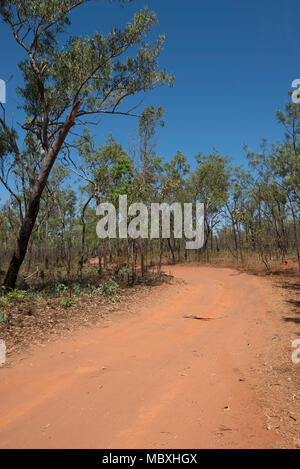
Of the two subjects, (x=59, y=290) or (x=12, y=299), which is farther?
(x=59, y=290)

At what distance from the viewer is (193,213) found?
2878 cm

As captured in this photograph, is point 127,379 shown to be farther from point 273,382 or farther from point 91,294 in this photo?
point 91,294

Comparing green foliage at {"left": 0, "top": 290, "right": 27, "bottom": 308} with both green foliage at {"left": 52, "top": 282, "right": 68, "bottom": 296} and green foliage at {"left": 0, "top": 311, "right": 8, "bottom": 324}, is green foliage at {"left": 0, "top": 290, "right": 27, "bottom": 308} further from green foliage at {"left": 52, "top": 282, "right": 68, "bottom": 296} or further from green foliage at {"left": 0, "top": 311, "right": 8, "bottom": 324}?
green foliage at {"left": 0, "top": 311, "right": 8, "bottom": 324}

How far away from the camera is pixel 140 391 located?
353 cm

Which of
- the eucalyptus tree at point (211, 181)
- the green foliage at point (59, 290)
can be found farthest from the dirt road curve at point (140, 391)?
the eucalyptus tree at point (211, 181)

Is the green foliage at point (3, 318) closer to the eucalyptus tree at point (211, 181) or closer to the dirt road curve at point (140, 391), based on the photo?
the dirt road curve at point (140, 391)

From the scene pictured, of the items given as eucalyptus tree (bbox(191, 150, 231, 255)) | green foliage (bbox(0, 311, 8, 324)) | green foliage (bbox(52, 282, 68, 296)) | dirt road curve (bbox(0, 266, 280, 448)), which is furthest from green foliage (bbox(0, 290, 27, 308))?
eucalyptus tree (bbox(191, 150, 231, 255))

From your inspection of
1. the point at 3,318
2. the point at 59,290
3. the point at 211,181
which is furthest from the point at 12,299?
the point at 211,181

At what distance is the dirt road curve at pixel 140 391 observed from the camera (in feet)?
8.66

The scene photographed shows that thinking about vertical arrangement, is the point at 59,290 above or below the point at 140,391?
above

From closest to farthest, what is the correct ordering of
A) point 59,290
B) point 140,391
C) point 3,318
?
point 140,391, point 3,318, point 59,290

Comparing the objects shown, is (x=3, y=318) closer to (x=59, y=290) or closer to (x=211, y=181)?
(x=59, y=290)

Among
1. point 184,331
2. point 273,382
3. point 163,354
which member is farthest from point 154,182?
point 273,382

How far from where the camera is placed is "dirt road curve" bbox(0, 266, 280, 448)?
264 cm
